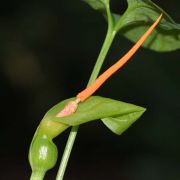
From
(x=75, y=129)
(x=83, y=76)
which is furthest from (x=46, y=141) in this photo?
(x=83, y=76)

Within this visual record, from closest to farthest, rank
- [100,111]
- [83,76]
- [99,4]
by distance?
[100,111]
[99,4]
[83,76]

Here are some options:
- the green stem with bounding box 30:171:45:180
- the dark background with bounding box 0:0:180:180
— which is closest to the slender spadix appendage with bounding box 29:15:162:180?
the green stem with bounding box 30:171:45:180

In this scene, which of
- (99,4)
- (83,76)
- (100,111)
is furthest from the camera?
(83,76)

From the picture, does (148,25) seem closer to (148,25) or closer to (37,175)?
(148,25)

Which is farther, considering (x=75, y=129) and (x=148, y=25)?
(x=148, y=25)

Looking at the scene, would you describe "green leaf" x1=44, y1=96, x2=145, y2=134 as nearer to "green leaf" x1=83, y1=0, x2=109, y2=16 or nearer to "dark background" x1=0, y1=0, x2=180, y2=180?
"green leaf" x1=83, y1=0, x2=109, y2=16

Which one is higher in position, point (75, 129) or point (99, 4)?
point (99, 4)

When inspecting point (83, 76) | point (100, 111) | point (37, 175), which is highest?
point (100, 111)
